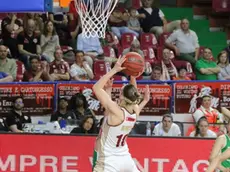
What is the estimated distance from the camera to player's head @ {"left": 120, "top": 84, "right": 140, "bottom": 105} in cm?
1218

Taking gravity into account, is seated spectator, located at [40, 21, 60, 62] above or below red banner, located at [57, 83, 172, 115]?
above

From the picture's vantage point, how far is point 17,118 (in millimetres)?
16672

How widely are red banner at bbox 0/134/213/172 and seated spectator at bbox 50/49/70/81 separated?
3.65 m

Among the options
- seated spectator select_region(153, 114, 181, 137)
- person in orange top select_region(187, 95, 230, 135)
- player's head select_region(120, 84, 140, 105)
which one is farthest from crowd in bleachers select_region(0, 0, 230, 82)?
player's head select_region(120, 84, 140, 105)

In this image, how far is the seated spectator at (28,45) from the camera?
64.2 feet

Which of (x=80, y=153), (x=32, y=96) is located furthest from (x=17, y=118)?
(x=80, y=153)

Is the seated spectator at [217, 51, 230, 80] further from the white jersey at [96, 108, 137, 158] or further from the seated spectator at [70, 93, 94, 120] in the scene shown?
the white jersey at [96, 108, 137, 158]

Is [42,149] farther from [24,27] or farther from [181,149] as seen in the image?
[24,27]

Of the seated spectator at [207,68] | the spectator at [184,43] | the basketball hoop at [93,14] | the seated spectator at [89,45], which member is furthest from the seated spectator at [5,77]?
the spectator at [184,43]

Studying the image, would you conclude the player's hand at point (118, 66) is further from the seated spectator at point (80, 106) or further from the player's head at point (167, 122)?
the seated spectator at point (80, 106)

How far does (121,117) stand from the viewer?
40.2ft

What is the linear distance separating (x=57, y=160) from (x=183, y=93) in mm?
3418

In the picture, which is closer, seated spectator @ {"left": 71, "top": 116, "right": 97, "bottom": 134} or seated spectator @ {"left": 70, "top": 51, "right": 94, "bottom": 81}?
seated spectator @ {"left": 71, "top": 116, "right": 97, "bottom": 134}

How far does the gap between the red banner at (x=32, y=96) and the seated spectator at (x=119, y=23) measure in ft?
13.3
